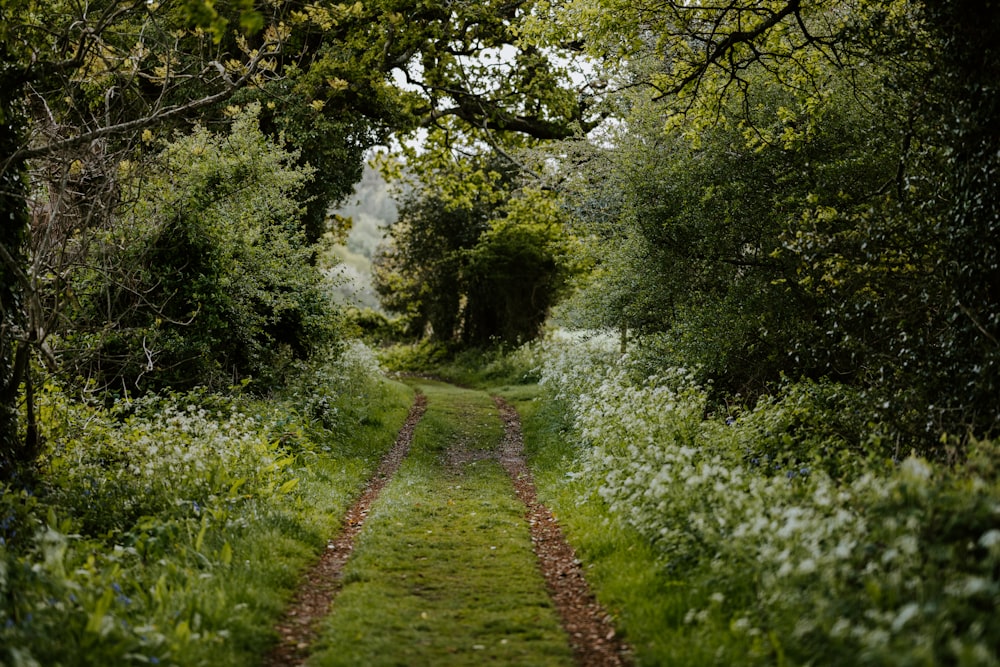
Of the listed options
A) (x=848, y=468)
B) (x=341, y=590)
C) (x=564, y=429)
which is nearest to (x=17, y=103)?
(x=341, y=590)

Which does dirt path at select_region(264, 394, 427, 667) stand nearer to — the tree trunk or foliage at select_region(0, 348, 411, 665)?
foliage at select_region(0, 348, 411, 665)

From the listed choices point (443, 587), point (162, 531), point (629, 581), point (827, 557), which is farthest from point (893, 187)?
point (162, 531)

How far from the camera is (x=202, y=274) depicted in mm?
13258

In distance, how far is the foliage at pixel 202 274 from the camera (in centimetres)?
1235

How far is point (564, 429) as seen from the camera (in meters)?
15.9

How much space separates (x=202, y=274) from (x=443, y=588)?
8.38 meters

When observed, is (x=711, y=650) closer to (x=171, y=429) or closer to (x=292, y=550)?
(x=292, y=550)

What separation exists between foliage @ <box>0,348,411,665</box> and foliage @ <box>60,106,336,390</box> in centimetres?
111

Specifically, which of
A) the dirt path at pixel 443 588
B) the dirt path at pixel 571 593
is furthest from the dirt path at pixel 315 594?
the dirt path at pixel 571 593

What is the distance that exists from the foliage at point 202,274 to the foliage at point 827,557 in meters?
8.52

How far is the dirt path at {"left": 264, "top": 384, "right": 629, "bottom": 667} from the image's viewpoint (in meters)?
5.93

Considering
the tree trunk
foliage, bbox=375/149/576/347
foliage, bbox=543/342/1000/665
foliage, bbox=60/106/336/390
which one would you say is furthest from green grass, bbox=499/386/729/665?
foliage, bbox=375/149/576/347

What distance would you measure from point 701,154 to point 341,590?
10.4 metres

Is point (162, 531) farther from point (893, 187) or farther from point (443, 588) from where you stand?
point (893, 187)
